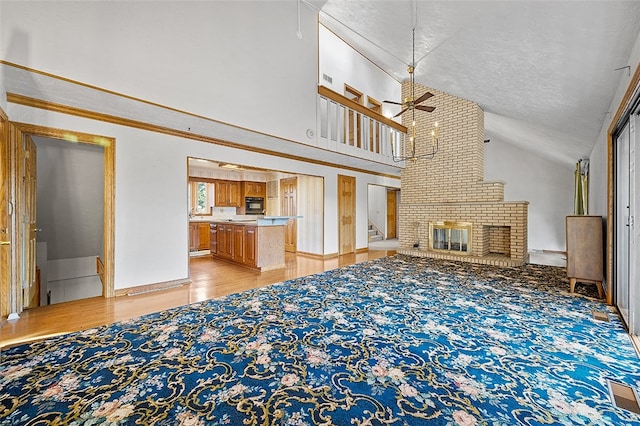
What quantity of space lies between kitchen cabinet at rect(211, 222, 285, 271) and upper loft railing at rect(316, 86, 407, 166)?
2.00m

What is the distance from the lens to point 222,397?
162 centimetres

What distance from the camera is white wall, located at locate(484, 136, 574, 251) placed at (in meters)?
7.46

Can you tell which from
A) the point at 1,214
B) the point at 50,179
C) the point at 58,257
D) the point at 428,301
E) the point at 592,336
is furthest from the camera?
the point at 58,257

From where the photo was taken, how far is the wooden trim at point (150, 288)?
3740 millimetres

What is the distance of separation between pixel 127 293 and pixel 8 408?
2399mm

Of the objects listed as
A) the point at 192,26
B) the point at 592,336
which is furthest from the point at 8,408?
the point at 592,336

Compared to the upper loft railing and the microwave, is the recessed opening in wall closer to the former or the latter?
the upper loft railing

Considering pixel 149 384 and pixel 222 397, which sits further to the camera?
pixel 149 384

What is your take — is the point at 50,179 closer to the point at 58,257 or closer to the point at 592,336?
the point at 58,257

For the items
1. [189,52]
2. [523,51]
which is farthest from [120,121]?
[523,51]

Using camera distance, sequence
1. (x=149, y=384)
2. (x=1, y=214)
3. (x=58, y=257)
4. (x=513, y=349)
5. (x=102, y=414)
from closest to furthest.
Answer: (x=102, y=414)
(x=149, y=384)
(x=513, y=349)
(x=1, y=214)
(x=58, y=257)

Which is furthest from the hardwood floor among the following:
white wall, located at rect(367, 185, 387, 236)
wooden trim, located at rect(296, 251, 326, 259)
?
white wall, located at rect(367, 185, 387, 236)

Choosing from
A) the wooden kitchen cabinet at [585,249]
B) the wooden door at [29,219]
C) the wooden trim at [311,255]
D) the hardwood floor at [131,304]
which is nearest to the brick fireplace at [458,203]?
the wooden kitchen cabinet at [585,249]

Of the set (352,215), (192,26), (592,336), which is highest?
(192,26)
